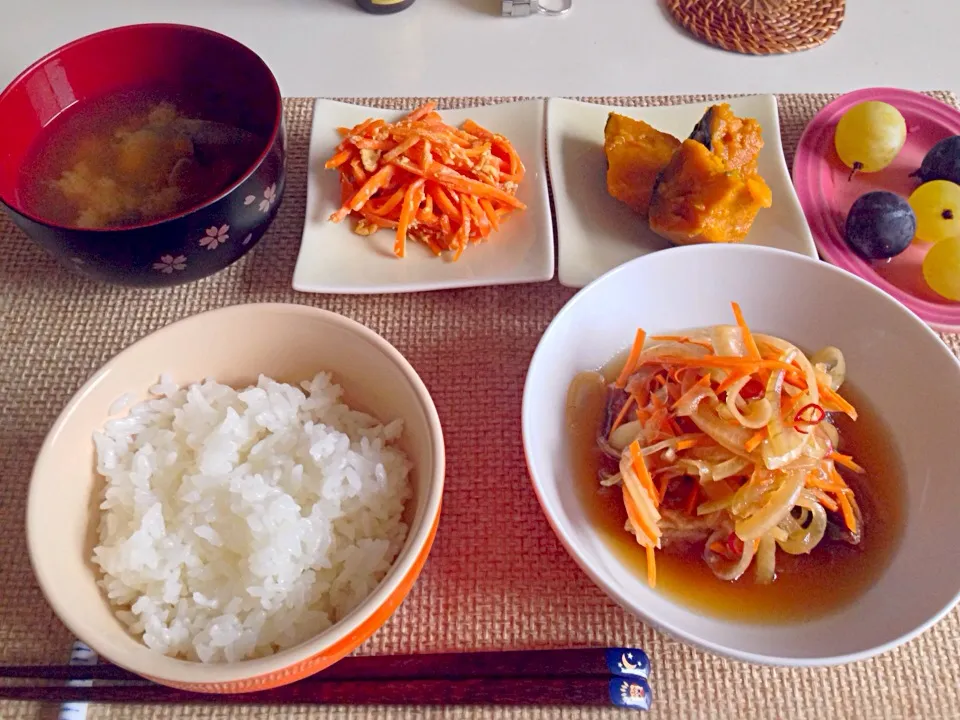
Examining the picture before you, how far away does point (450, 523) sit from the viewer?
0.96m

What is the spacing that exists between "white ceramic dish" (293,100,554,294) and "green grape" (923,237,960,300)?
2.04 feet

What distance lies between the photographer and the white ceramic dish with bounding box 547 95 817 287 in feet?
3.91

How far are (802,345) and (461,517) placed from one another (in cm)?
58

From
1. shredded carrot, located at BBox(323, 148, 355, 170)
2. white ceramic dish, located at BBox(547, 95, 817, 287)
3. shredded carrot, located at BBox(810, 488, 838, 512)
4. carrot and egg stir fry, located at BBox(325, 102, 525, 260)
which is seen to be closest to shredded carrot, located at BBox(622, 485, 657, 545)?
shredded carrot, located at BBox(810, 488, 838, 512)

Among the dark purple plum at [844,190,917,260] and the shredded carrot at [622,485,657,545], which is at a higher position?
the dark purple plum at [844,190,917,260]

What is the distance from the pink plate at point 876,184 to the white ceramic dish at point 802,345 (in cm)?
20

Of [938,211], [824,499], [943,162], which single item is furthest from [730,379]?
[943,162]

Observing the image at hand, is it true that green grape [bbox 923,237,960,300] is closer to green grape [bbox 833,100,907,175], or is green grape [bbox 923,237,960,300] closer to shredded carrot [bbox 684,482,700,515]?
green grape [bbox 833,100,907,175]

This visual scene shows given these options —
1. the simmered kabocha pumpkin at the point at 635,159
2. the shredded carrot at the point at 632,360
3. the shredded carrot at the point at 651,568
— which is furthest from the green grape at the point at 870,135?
the shredded carrot at the point at 651,568

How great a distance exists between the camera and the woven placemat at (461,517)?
0.84m

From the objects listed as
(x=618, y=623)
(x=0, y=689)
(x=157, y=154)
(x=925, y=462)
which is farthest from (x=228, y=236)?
(x=925, y=462)

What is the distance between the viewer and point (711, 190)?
3.73ft

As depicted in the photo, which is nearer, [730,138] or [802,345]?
[802,345]

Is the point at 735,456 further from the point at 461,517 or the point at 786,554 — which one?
the point at 461,517
